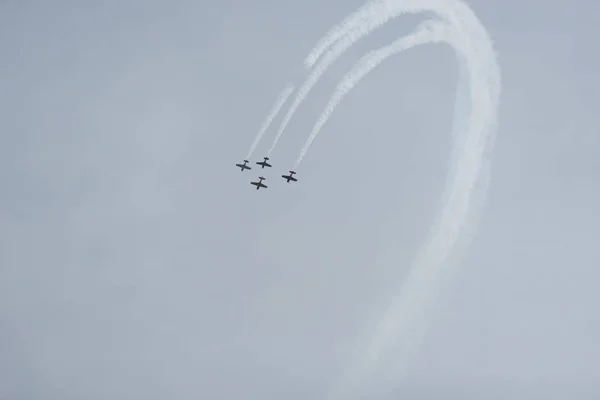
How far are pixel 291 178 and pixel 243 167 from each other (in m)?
7.03

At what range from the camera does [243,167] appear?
441 feet

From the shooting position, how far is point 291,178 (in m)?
130
